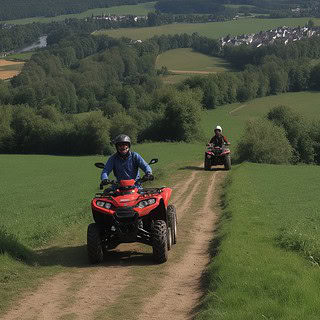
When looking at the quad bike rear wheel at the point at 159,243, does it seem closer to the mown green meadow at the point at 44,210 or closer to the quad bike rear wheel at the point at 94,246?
the quad bike rear wheel at the point at 94,246

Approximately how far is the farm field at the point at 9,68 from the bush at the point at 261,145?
9160 centimetres

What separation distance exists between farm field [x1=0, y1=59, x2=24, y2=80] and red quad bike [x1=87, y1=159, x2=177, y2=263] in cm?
12478

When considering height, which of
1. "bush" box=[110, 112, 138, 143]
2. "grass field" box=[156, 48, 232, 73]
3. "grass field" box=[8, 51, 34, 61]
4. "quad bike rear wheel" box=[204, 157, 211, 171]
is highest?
"quad bike rear wheel" box=[204, 157, 211, 171]

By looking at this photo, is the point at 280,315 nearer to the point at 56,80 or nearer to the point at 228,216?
the point at 228,216

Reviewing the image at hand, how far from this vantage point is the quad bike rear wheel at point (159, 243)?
12.0m

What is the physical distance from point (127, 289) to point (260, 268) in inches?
87.4

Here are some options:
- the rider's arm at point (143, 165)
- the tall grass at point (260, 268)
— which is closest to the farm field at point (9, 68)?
the tall grass at point (260, 268)

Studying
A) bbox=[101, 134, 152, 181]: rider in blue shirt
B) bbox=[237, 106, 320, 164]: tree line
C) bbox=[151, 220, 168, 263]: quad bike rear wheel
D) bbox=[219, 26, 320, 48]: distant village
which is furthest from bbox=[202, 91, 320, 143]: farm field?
bbox=[151, 220, 168, 263]: quad bike rear wheel

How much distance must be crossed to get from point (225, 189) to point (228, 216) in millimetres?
8343

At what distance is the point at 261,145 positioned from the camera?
49688 millimetres

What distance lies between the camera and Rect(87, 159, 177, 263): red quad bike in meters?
12.0

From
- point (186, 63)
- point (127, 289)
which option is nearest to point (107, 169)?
point (127, 289)

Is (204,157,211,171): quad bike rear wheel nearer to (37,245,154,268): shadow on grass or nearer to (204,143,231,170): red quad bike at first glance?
(204,143,231,170): red quad bike

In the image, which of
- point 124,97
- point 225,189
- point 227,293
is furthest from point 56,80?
point 227,293
